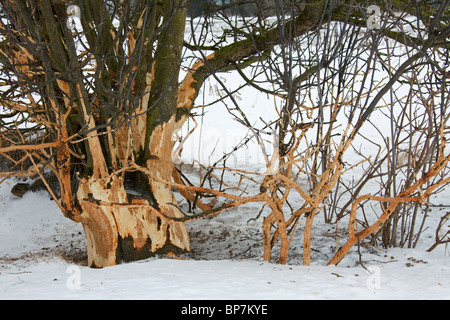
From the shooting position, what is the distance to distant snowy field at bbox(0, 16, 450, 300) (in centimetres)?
272

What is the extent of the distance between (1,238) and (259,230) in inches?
112

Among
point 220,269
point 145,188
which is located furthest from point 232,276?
point 145,188

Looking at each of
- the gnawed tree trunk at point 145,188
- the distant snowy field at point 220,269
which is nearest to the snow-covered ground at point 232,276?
the distant snowy field at point 220,269

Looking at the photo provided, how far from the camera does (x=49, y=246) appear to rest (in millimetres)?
4953

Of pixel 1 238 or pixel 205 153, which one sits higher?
pixel 205 153

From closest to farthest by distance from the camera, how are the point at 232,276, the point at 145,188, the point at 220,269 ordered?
1. the point at 232,276
2. the point at 220,269
3. the point at 145,188

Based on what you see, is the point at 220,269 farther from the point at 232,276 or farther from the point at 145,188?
the point at 145,188

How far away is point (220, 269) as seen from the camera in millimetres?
3305

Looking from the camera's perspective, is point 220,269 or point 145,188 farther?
point 145,188

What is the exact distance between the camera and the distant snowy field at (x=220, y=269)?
2.72 metres

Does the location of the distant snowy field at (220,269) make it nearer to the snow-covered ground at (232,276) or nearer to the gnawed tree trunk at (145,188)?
the snow-covered ground at (232,276)

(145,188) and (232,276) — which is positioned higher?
(145,188)
